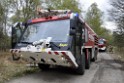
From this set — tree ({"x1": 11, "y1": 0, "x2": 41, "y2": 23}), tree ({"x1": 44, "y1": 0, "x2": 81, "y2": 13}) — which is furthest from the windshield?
tree ({"x1": 44, "y1": 0, "x2": 81, "y2": 13})

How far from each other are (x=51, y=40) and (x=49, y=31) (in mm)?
615

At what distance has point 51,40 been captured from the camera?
1038 centimetres

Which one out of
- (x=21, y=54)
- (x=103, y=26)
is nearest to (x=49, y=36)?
(x=21, y=54)

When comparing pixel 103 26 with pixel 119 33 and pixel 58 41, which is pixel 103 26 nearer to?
pixel 119 33

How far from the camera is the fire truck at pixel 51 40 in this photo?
9984 mm

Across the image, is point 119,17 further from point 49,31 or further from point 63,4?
point 49,31

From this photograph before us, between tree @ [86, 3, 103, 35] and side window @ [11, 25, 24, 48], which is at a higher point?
side window @ [11, 25, 24, 48]

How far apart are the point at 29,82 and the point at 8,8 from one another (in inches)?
651

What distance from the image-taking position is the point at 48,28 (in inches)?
432

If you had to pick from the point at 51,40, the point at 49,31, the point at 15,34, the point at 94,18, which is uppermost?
the point at 49,31

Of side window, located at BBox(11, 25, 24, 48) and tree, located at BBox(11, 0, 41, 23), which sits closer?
side window, located at BBox(11, 25, 24, 48)

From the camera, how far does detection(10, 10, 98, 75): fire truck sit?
32.8ft

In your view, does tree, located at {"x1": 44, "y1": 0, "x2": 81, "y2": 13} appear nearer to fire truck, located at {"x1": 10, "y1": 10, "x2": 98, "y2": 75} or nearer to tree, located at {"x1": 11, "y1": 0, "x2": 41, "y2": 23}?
tree, located at {"x1": 11, "y1": 0, "x2": 41, "y2": 23}

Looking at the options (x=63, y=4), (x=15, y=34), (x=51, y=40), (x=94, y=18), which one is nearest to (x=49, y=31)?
(x=51, y=40)
